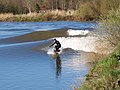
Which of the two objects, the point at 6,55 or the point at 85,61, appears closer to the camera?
Result: the point at 85,61

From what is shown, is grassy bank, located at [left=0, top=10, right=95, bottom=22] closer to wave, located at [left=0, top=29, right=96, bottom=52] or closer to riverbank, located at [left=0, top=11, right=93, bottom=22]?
riverbank, located at [left=0, top=11, right=93, bottom=22]

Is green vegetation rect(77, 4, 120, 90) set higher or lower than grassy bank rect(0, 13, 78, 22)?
higher

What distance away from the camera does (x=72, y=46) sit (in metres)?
29.5

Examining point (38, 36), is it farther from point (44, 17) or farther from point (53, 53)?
point (44, 17)

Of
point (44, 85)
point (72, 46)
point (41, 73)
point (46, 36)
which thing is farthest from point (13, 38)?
point (44, 85)

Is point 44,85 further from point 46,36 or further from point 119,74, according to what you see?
point 46,36

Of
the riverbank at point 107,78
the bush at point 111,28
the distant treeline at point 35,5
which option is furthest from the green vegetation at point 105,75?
the distant treeline at point 35,5

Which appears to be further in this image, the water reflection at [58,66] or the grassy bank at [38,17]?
the grassy bank at [38,17]

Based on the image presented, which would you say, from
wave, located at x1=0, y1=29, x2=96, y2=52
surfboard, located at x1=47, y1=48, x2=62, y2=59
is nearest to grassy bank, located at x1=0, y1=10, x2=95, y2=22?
A: wave, located at x1=0, y1=29, x2=96, y2=52

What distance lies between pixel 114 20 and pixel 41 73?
416cm

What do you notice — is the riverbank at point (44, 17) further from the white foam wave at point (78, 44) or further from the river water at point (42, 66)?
the white foam wave at point (78, 44)

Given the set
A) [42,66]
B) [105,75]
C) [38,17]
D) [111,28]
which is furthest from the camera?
[38,17]

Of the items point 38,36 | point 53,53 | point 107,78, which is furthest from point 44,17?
point 107,78

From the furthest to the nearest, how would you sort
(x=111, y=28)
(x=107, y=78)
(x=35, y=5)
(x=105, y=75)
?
(x=35, y=5), (x=111, y=28), (x=105, y=75), (x=107, y=78)
